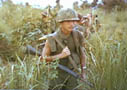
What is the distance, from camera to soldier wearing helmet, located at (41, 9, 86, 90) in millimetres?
2523

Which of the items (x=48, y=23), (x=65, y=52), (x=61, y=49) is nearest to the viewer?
(x=65, y=52)

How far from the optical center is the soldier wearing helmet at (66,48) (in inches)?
99.3

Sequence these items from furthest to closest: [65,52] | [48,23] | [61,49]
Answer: [48,23] → [61,49] → [65,52]

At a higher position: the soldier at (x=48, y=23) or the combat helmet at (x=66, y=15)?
the combat helmet at (x=66, y=15)

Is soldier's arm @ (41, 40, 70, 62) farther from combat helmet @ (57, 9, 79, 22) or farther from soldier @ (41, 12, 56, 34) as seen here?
soldier @ (41, 12, 56, 34)

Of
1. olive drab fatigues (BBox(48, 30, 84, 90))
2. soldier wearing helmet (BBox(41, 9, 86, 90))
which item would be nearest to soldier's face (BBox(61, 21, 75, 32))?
soldier wearing helmet (BBox(41, 9, 86, 90))

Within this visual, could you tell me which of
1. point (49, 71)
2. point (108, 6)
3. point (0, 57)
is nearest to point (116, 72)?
point (49, 71)

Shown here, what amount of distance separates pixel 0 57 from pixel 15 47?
38cm

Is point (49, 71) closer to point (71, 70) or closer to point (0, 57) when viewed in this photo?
point (71, 70)

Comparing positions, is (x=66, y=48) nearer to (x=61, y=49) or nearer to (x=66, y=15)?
(x=61, y=49)

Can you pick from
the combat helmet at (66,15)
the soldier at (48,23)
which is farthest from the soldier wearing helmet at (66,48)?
the soldier at (48,23)

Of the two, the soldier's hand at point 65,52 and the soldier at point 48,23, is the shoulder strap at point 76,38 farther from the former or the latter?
the soldier at point 48,23

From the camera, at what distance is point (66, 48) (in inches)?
98.3

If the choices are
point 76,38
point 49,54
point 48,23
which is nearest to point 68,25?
point 76,38
